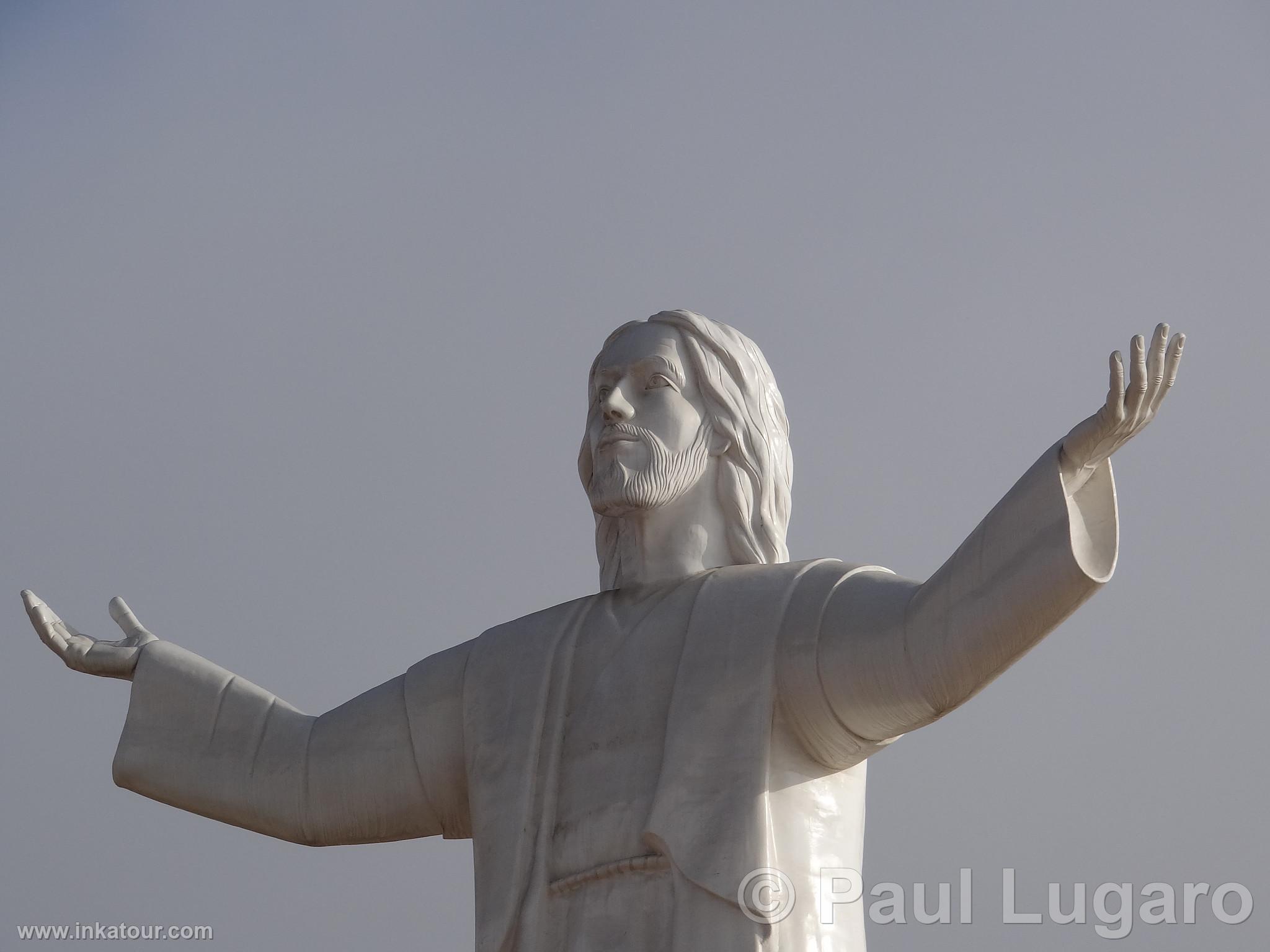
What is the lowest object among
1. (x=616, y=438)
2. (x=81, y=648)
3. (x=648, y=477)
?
(x=81, y=648)

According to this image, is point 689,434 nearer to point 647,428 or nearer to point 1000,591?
point 647,428

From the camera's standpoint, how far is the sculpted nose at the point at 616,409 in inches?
359

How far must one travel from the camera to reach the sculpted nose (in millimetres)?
9125

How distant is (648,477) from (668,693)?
37.0 inches

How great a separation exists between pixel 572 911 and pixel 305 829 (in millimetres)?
1525

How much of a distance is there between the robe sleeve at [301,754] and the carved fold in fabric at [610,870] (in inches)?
35.2

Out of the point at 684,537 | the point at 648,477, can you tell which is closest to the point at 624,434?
the point at 648,477

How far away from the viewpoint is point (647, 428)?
9102 mm

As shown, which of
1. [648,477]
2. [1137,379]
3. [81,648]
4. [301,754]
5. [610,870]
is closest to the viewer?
[1137,379]

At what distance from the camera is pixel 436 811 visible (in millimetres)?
9234

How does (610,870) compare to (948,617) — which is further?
(610,870)

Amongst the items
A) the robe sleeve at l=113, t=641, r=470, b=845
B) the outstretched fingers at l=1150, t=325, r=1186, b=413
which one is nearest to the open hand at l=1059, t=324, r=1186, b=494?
the outstretched fingers at l=1150, t=325, r=1186, b=413

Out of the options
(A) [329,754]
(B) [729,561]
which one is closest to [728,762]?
(B) [729,561]

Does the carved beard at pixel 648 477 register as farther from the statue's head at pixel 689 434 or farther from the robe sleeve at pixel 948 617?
the robe sleeve at pixel 948 617
